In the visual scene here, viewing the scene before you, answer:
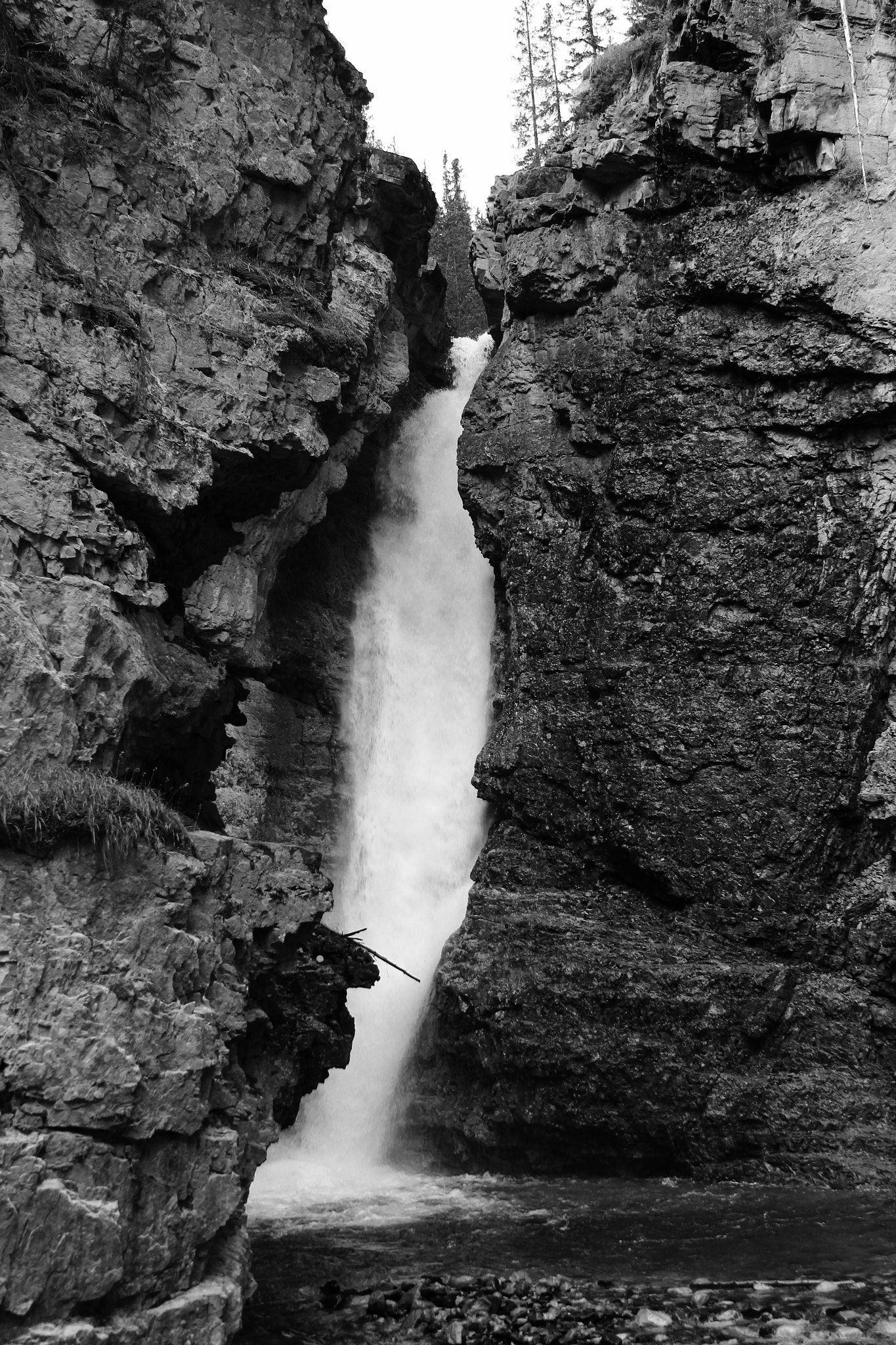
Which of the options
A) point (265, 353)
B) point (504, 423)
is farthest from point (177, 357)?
point (504, 423)

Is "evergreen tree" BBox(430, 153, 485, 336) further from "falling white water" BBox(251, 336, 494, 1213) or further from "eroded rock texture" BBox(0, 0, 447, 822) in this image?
"eroded rock texture" BBox(0, 0, 447, 822)

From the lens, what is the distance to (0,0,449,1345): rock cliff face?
24.9 ft

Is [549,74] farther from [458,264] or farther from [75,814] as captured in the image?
[75,814]

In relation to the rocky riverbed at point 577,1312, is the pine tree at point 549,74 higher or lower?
higher

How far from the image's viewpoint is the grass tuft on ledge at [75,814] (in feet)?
26.2

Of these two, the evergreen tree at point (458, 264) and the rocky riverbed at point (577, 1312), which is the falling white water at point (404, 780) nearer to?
the rocky riverbed at point (577, 1312)

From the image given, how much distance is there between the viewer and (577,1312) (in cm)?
934

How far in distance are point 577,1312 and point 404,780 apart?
11652mm

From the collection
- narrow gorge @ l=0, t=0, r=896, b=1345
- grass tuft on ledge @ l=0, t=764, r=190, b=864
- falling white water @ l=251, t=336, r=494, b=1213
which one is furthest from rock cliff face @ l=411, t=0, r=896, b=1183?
grass tuft on ledge @ l=0, t=764, r=190, b=864

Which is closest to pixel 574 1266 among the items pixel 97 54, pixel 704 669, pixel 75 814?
pixel 75 814

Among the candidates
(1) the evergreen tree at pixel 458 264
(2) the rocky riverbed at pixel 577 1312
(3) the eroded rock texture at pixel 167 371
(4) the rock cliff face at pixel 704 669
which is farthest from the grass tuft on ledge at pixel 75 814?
(1) the evergreen tree at pixel 458 264

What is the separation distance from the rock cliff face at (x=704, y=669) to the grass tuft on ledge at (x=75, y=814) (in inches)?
338

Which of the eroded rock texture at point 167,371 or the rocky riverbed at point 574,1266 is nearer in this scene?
the rocky riverbed at point 574,1266

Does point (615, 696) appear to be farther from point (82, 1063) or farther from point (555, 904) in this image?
point (82, 1063)
